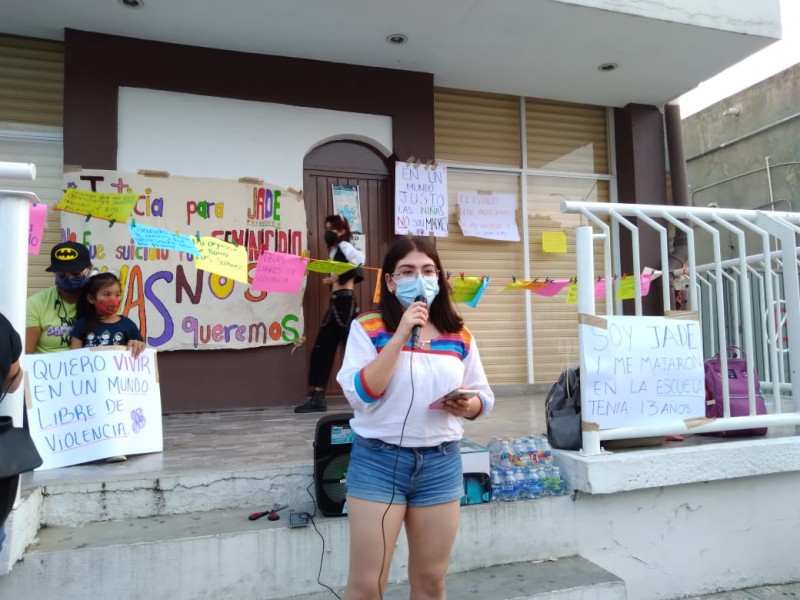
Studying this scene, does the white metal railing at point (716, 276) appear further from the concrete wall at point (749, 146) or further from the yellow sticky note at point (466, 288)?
the concrete wall at point (749, 146)

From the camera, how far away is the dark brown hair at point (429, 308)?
2287mm

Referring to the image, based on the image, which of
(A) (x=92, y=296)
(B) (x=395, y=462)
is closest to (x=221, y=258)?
(A) (x=92, y=296)

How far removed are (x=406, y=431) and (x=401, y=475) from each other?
157 mm

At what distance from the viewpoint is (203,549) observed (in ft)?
9.22

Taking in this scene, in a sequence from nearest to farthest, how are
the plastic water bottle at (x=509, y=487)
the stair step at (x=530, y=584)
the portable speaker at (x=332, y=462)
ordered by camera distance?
the stair step at (x=530, y=584) < the portable speaker at (x=332, y=462) < the plastic water bottle at (x=509, y=487)

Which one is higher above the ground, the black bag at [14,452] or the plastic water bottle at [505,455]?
the black bag at [14,452]

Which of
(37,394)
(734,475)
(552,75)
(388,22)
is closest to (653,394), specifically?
(734,475)

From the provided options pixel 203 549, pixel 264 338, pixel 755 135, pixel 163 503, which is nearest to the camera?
pixel 203 549

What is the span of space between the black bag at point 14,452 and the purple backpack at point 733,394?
3.81 metres

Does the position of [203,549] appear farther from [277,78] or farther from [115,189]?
[277,78]

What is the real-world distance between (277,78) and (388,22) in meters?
1.39

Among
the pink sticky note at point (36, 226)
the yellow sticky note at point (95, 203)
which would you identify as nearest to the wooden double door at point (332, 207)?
the yellow sticky note at point (95, 203)

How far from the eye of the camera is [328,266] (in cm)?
544

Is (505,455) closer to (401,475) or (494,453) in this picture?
(494,453)
